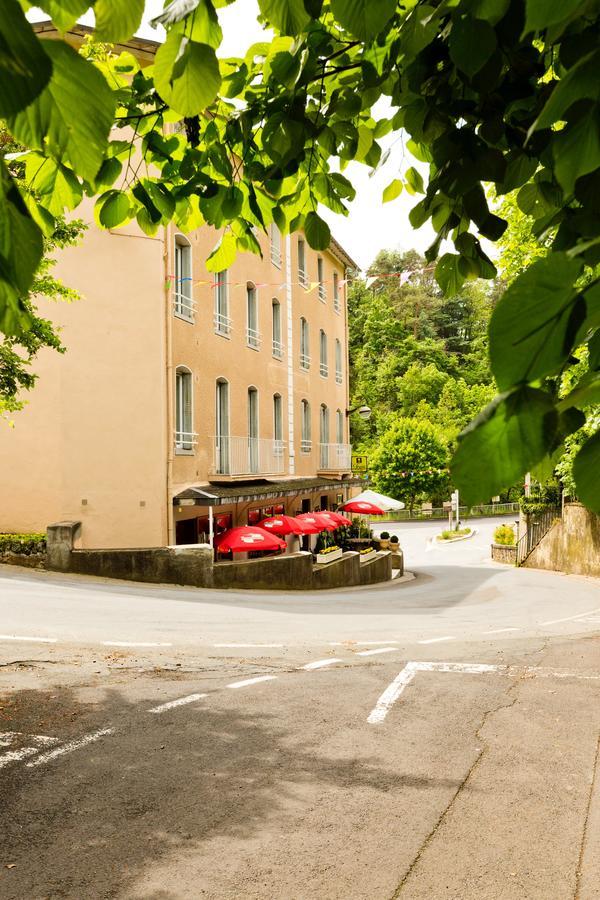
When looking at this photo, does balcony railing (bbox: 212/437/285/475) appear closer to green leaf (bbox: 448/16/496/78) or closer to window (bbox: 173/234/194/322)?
window (bbox: 173/234/194/322)

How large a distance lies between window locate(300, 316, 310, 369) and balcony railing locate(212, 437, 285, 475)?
5.08m

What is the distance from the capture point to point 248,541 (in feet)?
69.3

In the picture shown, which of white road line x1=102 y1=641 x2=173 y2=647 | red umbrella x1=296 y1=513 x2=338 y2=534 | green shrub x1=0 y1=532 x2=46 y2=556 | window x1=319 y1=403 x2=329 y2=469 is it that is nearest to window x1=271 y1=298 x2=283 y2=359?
window x1=319 y1=403 x2=329 y2=469

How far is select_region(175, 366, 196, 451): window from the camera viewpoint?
22.6m

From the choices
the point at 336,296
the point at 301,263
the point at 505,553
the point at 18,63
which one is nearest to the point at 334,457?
the point at 336,296

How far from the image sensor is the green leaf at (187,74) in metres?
1.73

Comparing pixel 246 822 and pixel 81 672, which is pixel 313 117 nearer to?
pixel 246 822

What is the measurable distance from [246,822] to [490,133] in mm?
4325

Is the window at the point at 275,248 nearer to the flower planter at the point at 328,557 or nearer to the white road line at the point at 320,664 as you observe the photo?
the flower planter at the point at 328,557

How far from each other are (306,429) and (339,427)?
5.89 meters

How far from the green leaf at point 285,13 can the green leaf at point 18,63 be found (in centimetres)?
136

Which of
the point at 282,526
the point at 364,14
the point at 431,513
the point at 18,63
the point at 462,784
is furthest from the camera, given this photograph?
the point at 431,513

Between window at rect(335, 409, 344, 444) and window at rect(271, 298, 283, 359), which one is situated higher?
window at rect(271, 298, 283, 359)

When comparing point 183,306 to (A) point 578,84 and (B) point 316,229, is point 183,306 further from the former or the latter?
(A) point 578,84
